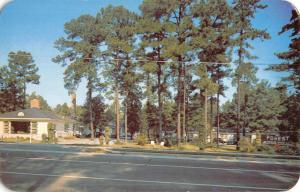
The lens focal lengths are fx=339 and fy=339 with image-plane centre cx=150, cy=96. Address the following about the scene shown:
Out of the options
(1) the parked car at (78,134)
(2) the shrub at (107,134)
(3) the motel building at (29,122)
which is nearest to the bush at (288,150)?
(2) the shrub at (107,134)

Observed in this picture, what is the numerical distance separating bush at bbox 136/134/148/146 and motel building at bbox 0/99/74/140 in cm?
160

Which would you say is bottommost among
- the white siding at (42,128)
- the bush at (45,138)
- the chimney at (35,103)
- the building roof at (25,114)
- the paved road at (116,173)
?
the paved road at (116,173)

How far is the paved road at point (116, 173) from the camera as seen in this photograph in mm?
5875

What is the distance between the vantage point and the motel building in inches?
237

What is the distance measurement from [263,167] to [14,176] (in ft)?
15.2

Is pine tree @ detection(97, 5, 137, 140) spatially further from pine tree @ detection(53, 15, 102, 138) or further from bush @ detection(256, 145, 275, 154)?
bush @ detection(256, 145, 275, 154)

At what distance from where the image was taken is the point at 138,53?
22.8 feet

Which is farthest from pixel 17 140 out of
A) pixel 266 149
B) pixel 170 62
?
pixel 266 149

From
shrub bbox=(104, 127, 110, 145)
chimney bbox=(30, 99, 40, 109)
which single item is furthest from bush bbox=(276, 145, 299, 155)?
chimney bbox=(30, 99, 40, 109)

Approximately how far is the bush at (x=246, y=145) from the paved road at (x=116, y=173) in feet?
0.98

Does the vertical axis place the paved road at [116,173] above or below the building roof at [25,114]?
below

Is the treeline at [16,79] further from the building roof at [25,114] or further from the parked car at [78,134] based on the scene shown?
the parked car at [78,134]

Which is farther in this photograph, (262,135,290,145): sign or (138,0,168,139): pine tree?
(138,0,168,139): pine tree

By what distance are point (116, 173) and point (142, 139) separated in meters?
1.41
